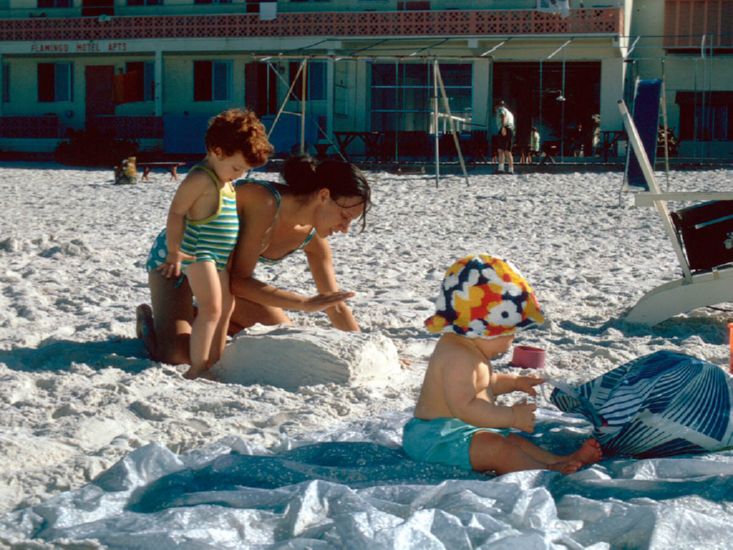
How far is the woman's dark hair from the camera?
4359mm

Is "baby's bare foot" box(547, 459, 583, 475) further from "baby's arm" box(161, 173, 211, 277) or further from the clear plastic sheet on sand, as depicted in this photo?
"baby's arm" box(161, 173, 211, 277)

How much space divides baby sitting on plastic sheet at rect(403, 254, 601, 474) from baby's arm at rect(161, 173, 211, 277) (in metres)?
1.43

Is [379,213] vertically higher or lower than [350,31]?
lower

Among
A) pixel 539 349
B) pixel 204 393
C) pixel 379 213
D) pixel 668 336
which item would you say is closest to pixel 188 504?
pixel 204 393

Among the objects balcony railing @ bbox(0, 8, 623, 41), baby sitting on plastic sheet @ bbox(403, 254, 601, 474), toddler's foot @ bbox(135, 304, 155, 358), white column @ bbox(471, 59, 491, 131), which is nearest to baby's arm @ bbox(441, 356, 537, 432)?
baby sitting on plastic sheet @ bbox(403, 254, 601, 474)

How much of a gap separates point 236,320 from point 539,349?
4.59ft

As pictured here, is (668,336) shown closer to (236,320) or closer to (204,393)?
(236,320)

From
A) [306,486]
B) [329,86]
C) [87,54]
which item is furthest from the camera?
[87,54]

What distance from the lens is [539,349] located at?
→ 4.77 metres

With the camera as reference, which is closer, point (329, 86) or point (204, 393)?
point (204, 393)

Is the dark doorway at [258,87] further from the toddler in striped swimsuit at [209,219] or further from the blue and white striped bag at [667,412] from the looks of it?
the blue and white striped bag at [667,412]

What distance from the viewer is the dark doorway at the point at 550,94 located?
2608cm

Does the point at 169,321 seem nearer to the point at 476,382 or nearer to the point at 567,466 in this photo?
the point at 476,382

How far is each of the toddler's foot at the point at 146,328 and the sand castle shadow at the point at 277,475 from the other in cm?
148
